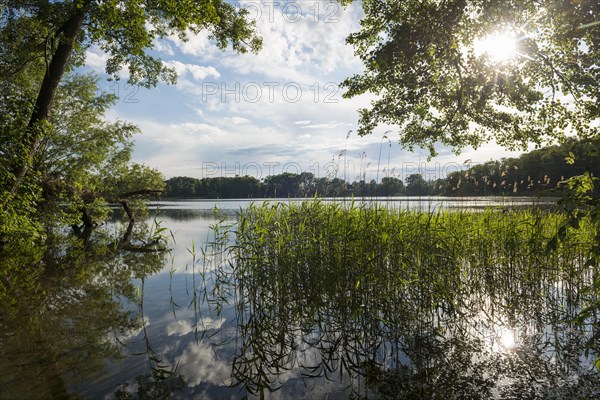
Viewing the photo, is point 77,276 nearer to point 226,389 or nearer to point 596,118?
point 226,389

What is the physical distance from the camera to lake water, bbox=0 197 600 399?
→ 11.7 feet

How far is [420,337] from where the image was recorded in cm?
484

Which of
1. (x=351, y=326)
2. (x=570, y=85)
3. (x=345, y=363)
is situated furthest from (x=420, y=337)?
(x=570, y=85)

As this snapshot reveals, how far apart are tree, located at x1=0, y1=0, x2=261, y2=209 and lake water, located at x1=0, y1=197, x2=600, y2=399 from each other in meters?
6.64

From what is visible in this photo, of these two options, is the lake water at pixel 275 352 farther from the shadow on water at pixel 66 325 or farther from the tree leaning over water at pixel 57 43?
the tree leaning over water at pixel 57 43

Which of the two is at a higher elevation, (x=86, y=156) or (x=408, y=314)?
(x=86, y=156)

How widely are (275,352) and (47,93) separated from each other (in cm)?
1113

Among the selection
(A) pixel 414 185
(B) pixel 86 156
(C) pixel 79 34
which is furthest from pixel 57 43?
(A) pixel 414 185

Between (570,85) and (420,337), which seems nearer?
(420,337)

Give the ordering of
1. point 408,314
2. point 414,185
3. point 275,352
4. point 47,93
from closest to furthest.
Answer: point 275,352 → point 408,314 → point 414,185 → point 47,93

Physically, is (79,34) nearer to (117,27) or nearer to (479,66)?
(117,27)

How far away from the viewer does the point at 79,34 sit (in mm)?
13867

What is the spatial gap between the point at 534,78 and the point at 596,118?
2.41 metres

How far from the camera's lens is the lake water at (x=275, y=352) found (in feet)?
11.7
